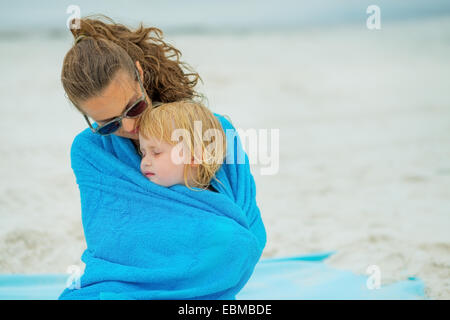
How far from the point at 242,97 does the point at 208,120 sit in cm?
758

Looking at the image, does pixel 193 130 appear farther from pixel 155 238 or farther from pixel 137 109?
pixel 155 238

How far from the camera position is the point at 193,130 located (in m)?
2.02

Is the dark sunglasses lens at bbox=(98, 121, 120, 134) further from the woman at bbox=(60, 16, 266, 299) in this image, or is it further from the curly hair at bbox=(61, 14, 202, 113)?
the curly hair at bbox=(61, 14, 202, 113)

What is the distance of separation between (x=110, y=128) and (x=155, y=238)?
18.8 inches

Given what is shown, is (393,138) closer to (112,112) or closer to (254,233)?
(254,233)

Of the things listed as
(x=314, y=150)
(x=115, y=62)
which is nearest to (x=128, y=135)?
(x=115, y=62)

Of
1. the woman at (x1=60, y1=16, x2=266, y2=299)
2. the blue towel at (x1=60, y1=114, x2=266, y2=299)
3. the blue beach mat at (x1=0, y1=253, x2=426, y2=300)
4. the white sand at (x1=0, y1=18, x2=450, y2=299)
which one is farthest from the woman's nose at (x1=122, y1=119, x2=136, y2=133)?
the white sand at (x1=0, y1=18, x2=450, y2=299)

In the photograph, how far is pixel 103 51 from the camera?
6.36 ft

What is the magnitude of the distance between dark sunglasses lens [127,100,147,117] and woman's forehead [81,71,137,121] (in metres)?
0.03

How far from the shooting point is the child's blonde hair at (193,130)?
1987 mm

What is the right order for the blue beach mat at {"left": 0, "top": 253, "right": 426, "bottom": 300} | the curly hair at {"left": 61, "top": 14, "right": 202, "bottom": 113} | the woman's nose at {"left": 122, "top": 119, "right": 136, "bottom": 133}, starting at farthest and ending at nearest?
the blue beach mat at {"left": 0, "top": 253, "right": 426, "bottom": 300}, the woman's nose at {"left": 122, "top": 119, "right": 136, "bottom": 133}, the curly hair at {"left": 61, "top": 14, "right": 202, "bottom": 113}

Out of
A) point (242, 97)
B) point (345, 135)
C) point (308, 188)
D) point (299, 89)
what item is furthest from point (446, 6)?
point (308, 188)

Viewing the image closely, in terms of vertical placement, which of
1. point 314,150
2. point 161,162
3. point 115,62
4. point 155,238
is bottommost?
point 314,150

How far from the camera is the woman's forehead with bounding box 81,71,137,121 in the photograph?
6.37 feet
